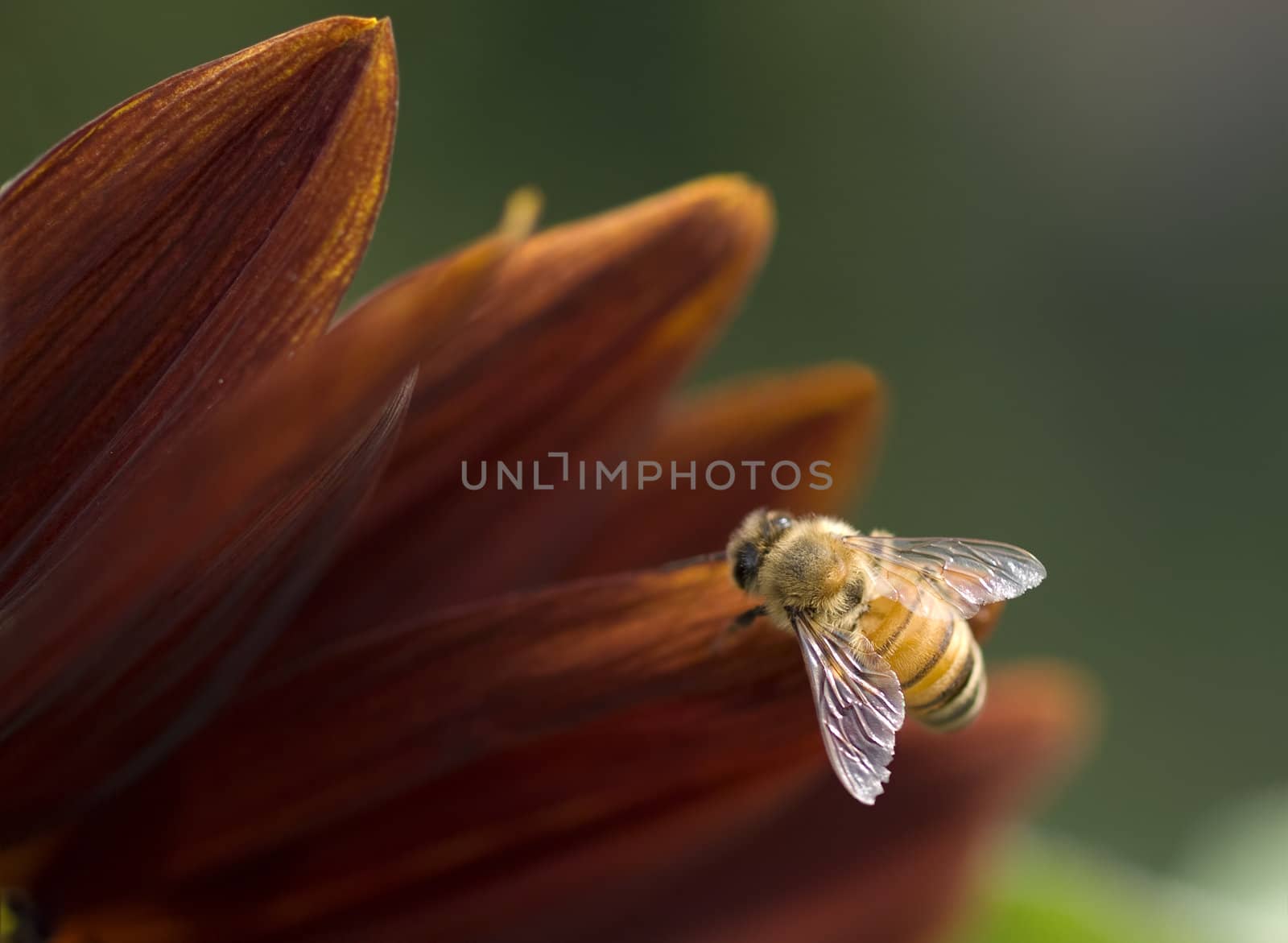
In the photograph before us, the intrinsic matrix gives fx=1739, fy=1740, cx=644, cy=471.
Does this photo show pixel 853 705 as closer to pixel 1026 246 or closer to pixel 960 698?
pixel 960 698

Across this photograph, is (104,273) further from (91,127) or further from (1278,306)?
(1278,306)

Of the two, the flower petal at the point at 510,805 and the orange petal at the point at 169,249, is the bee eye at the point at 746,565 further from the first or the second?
the orange petal at the point at 169,249

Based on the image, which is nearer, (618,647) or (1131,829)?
(618,647)

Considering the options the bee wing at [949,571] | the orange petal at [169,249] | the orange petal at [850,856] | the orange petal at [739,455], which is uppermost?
the orange petal at [169,249]

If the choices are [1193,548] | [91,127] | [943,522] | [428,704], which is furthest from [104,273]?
[1193,548]

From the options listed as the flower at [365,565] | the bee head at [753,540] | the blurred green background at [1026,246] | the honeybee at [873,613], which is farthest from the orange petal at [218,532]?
the blurred green background at [1026,246]

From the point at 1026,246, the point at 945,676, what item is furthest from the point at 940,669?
the point at 1026,246
